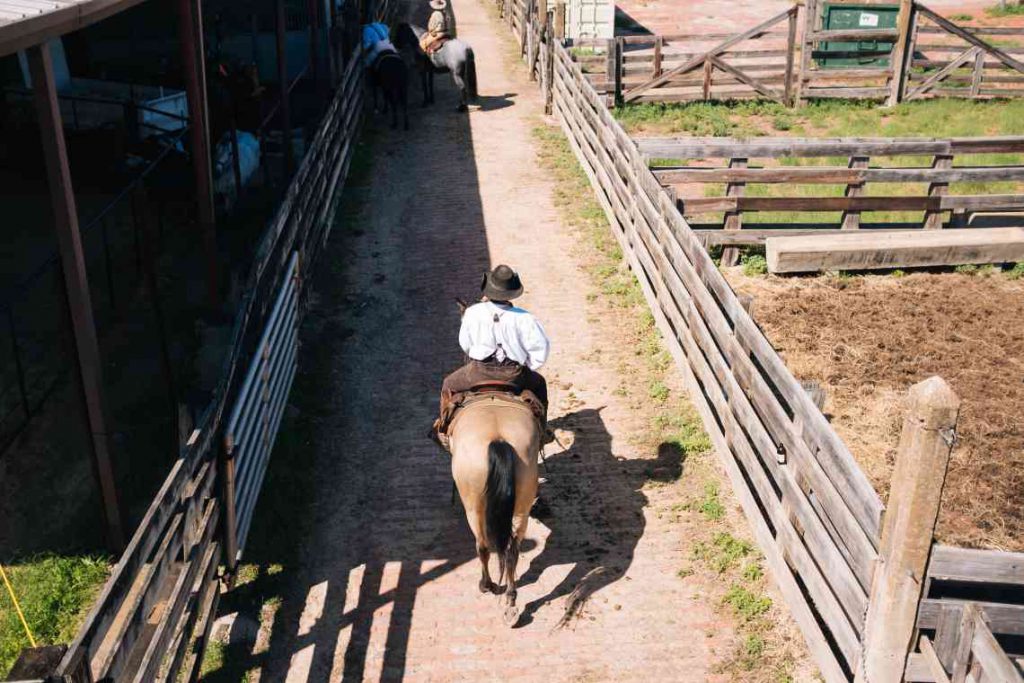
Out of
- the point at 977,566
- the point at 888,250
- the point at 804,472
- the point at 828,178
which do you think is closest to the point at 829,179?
the point at 828,178

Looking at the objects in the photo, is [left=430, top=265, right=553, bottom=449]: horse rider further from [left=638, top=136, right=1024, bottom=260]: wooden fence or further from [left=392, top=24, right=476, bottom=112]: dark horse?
[left=392, top=24, right=476, bottom=112]: dark horse

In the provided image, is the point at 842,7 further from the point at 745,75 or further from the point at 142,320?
Result: the point at 142,320

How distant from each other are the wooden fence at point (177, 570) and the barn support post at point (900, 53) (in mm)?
14770

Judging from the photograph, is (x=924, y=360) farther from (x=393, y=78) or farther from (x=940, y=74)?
(x=940, y=74)

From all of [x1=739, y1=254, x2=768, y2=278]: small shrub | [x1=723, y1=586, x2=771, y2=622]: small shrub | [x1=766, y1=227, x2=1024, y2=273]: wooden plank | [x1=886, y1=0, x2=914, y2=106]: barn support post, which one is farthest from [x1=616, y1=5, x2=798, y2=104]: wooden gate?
[x1=723, y1=586, x2=771, y2=622]: small shrub

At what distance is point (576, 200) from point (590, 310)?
3.92 meters

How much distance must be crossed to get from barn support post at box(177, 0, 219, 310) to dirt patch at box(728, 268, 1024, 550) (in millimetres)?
5661

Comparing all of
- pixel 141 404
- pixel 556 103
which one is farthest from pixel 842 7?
pixel 141 404

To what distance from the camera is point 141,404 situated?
9484 millimetres

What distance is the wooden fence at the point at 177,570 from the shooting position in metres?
4.86

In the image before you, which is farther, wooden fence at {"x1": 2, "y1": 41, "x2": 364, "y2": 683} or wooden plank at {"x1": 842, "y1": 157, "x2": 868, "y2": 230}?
wooden plank at {"x1": 842, "y1": 157, "x2": 868, "y2": 230}

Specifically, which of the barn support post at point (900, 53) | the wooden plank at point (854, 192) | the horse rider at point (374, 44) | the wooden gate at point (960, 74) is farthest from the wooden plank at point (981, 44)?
the horse rider at point (374, 44)

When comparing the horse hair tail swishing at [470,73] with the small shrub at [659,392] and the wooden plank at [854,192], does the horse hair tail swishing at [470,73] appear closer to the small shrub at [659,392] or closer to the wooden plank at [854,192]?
the wooden plank at [854,192]

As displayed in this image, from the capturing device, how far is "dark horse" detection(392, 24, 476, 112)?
782 inches
